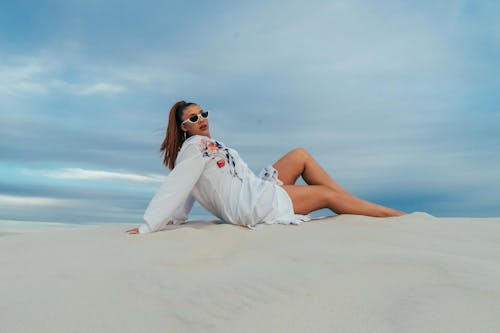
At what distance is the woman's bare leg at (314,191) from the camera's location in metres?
4.54

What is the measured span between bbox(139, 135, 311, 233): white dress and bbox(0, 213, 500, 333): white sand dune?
59cm

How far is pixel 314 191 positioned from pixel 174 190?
4.71 ft

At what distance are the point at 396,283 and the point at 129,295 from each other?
1270 millimetres

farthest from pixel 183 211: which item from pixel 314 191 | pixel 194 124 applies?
pixel 314 191

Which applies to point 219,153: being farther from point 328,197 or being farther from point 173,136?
point 328,197

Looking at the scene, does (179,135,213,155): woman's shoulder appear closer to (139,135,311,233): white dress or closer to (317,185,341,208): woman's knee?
(139,135,311,233): white dress

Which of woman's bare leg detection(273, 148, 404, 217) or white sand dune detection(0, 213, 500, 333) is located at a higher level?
woman's bare leg detection(273, 148, 404, 217)

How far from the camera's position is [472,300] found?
2.06 m

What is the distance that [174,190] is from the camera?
3.89 metres

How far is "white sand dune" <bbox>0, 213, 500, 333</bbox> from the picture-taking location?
1.94 meters

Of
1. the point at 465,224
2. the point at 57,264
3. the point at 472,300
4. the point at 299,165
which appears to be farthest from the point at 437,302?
the point at 299,165

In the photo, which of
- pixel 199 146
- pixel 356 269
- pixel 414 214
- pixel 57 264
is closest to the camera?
pixel 356 269

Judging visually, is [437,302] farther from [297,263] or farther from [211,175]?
[211,175]

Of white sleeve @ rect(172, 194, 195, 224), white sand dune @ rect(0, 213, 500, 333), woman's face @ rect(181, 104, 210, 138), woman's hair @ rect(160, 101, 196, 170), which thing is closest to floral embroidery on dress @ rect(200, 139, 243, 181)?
woman's face @ rect(181, 104, 210, 138)
